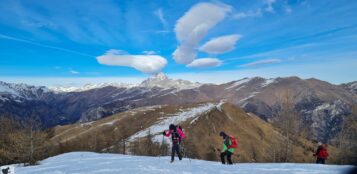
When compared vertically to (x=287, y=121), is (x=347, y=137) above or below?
below

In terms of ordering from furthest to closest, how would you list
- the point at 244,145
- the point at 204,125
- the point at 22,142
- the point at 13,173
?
the point at 204,125
the point at 244,145
the point at 22,142
the point at 13,173

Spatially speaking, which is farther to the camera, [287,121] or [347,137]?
[287,121]

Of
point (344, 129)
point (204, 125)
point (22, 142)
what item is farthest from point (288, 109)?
point (204, 125)

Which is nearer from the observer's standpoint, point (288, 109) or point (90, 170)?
point (90, 170)

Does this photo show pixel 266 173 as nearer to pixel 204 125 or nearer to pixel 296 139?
pixel 296 139

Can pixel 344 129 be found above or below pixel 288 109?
below

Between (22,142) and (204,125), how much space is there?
16620 cm

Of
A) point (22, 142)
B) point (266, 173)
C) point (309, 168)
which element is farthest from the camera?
point (22, 142)

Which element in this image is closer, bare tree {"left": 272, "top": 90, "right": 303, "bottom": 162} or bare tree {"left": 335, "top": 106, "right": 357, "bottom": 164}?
bare tree {"left": 335, "top": 106, "right": 357, "bottom": 164}

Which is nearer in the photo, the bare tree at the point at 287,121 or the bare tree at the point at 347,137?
the bare tree at the point at 347,137

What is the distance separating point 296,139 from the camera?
218ft

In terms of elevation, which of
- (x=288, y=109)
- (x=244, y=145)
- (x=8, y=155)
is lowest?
(x=244, y=145)

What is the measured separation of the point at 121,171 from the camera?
22.4 m

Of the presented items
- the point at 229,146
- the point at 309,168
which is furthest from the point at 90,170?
the point at 309,168
